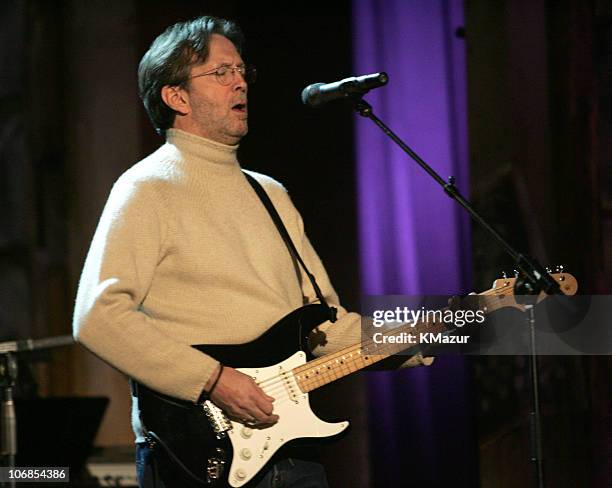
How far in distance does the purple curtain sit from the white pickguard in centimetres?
142

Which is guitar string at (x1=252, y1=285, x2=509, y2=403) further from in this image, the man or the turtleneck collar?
the turtleneck collar

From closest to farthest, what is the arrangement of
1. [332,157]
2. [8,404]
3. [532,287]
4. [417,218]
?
1. [532,287]
2. [8,404]
3. [417,218]
4. [332,157]

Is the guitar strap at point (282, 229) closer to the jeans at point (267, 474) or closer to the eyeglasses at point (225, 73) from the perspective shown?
the eyeglasses at point (225, 73)

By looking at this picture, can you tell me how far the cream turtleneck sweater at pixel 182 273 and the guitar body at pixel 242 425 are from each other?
0.05 meters

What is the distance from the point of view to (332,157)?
3.96 m

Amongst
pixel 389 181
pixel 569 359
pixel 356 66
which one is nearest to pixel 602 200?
pixel 569 359

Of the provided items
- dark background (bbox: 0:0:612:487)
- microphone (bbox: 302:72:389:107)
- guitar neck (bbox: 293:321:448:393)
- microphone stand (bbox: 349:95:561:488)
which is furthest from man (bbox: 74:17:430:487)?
dark background (bbox: 0:0:612:487)

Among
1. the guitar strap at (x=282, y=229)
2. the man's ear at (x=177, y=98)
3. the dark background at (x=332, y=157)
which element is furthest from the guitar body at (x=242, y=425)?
the dark background at (x=332, y=157)

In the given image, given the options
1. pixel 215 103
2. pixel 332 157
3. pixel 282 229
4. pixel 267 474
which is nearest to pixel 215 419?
pixel 267 474

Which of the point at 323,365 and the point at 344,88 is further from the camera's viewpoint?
the point at 323,365

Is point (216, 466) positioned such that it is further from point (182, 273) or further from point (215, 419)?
point (182, 273)

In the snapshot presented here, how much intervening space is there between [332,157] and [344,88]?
5.58 ft

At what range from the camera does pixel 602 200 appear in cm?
334

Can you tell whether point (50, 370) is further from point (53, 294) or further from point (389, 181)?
point (389, 181)
